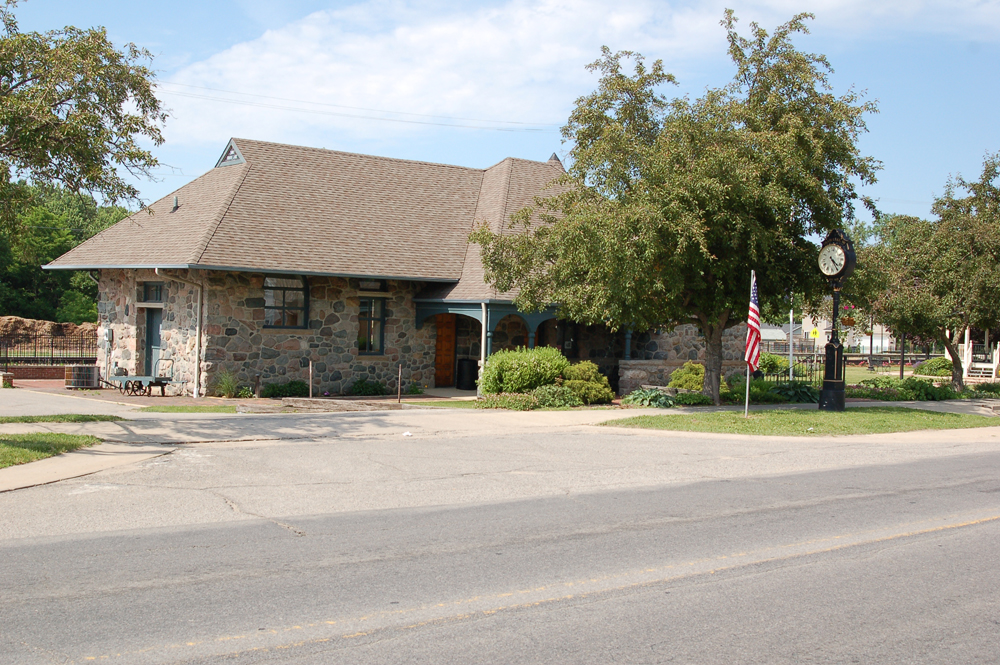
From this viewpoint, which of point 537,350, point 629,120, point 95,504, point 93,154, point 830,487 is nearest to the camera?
point 95,504

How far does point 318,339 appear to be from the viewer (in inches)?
857

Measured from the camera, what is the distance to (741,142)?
56.7 ft

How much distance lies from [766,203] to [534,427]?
663 cm

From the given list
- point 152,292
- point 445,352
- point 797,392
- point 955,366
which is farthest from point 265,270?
point 955,366

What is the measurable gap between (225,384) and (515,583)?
1566cm

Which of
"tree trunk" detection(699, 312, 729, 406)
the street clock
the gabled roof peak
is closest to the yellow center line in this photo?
the street clock

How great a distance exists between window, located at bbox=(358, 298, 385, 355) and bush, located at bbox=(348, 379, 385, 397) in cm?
87

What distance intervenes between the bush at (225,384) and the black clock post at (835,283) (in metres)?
14.3

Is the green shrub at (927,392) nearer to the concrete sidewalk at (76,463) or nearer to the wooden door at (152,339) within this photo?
the concrete sidewalk at (76,463)

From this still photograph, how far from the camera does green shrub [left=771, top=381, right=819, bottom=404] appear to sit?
2236 centimetres

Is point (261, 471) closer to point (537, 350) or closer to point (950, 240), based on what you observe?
point (537, 350)

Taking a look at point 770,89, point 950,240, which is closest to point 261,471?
point 770,89

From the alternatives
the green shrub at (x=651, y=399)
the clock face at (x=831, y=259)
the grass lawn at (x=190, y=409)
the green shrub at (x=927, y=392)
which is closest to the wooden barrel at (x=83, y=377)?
the grass lawn at (x=190, y=409)

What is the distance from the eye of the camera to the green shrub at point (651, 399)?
66.3 feet
